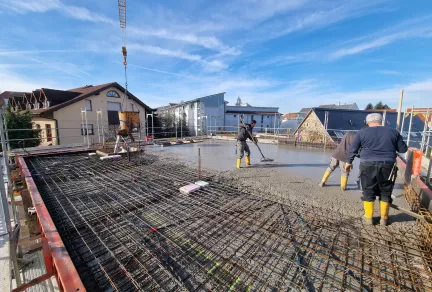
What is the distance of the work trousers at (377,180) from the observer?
7.55 ft

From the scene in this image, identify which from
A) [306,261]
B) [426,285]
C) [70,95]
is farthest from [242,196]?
[70,95]

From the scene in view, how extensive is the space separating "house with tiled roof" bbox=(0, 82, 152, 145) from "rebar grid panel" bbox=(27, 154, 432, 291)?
1298 centimetres

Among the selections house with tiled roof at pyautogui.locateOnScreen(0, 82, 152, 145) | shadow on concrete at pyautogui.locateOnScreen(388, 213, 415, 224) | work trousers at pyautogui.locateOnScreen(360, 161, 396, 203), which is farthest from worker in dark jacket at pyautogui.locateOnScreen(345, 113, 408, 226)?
house with tiled roof at pyautogui.locateOnScreen(0, 82, 152, 145)

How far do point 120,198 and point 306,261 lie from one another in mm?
2775

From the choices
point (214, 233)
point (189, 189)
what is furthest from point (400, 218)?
point (189, 189)

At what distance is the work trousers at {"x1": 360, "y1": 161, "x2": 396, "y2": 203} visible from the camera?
2.30m

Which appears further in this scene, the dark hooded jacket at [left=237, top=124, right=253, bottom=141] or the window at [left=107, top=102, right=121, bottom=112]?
the window at [left=107, top=102, right=121, bottom=112]

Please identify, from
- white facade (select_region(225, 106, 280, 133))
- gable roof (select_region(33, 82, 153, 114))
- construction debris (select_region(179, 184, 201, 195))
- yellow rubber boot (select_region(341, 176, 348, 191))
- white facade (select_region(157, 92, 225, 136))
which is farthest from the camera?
white facade (select_region(225, 106, 280, 133))

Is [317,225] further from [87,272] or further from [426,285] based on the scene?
[87,272]

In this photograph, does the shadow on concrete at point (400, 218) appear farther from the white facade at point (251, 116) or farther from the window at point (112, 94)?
the white facade at point (251, 116)

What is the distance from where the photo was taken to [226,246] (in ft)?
6.46

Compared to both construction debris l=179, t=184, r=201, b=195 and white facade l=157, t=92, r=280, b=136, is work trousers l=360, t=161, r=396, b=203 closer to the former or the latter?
construction debris l=179, t=184, r=201, b=195

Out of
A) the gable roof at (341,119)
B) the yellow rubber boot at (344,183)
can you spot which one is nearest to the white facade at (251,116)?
the gable roof at (341,119)

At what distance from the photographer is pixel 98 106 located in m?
16.5
